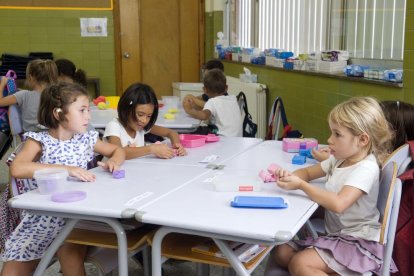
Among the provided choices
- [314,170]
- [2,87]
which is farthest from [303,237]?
[2,87]

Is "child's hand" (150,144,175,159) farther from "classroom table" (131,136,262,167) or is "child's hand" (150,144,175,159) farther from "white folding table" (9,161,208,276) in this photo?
"white folding table" (9,161,208,276)

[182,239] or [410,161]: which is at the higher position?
[410,161]

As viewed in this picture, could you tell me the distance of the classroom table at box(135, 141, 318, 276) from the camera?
147 cm

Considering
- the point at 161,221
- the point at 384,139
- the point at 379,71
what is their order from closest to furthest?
1. the point at 161,221
2. the point at 384,139
3. the point at 379,71

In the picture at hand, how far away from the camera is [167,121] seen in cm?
355

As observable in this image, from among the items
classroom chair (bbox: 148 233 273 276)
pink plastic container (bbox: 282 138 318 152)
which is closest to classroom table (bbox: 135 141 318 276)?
classroom chair (bbox: 148 233 273 276)

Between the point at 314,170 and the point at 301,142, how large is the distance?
1.56 ft

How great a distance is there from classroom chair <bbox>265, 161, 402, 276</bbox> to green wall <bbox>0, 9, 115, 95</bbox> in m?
5.83

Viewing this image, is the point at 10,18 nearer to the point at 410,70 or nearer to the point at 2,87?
the point at 2,87

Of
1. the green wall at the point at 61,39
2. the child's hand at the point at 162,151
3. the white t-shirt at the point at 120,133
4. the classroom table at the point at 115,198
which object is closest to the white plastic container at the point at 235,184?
the classroom table at the point at 115,198

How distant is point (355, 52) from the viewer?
3717 millimetres

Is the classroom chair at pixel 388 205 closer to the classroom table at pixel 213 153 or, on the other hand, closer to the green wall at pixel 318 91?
the classroom table at pixel 213 153

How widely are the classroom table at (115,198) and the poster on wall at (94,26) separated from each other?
16.9 ft

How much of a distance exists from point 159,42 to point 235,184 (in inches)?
231
